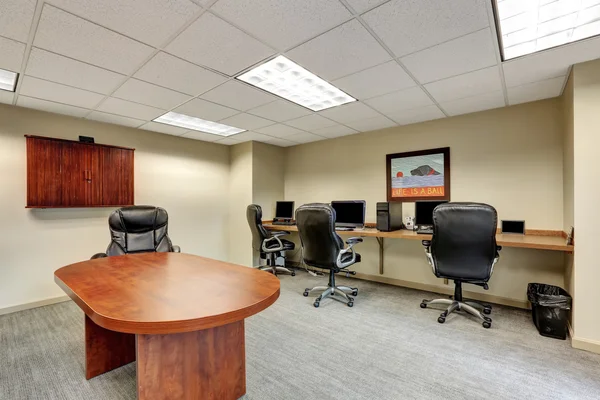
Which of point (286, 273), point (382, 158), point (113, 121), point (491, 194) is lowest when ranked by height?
point (286, 273)

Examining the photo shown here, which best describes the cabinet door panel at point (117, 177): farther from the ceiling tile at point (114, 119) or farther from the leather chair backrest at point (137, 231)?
the leather chair backrest at point (137, 231)

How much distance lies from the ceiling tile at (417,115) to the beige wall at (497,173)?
7.4 inches

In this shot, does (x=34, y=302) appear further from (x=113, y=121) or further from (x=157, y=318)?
(x=157, y=318)

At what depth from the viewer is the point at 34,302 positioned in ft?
11.3

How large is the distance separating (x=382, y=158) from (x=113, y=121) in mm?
4021

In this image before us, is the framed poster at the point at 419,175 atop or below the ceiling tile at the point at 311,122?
below

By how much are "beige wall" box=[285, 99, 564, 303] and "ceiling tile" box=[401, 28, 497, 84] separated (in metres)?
1.46

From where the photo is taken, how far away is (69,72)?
244cm

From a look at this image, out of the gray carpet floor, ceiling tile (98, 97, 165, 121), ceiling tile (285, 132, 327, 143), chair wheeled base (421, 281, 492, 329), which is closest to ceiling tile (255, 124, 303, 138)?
ceiling tile (285, 132, 327, 143)

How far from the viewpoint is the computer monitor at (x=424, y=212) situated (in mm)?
3816

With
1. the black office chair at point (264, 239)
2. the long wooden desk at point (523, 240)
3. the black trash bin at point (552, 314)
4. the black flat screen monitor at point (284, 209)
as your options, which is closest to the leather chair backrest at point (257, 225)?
the black office chair at point (264, 239)

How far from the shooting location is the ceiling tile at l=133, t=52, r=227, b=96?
2.30m

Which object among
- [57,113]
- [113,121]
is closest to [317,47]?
[113,121]

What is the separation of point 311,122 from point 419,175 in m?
1.77
